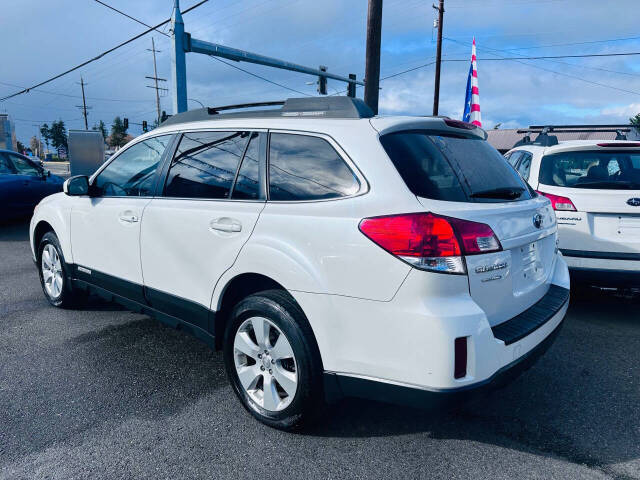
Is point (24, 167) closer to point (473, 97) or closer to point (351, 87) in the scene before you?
point (473, 97)

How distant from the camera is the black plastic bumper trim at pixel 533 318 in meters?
2.42

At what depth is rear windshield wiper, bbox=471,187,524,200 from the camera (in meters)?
2.57

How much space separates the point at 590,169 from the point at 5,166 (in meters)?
10.5

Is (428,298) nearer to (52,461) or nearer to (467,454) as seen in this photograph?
(467,454)

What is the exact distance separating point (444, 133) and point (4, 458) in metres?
2.87

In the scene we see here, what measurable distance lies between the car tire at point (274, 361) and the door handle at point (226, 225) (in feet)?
1.32

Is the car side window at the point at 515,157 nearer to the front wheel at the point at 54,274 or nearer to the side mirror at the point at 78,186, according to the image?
the side mirror at the point at 78,186

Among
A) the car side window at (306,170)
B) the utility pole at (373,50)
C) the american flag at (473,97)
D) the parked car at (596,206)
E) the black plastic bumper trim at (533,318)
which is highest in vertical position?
the utility pole at (373,50)

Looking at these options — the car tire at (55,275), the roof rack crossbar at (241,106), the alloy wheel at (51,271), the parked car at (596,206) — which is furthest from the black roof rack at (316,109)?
the parked car at (596,206)

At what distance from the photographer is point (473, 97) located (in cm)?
1005

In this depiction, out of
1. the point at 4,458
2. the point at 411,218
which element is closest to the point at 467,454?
the point at 411,218

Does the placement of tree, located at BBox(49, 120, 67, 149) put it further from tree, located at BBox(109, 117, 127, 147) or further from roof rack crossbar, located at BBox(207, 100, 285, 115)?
roof rack crossbar, located at BBox(207, 100, 285, 115)

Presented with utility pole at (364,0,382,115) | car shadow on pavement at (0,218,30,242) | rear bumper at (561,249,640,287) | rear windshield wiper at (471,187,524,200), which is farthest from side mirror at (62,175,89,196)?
utility pole at (364,0,382,115)

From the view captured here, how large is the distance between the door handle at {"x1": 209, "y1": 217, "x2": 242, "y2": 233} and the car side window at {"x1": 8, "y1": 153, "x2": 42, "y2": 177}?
9240 millimetres
